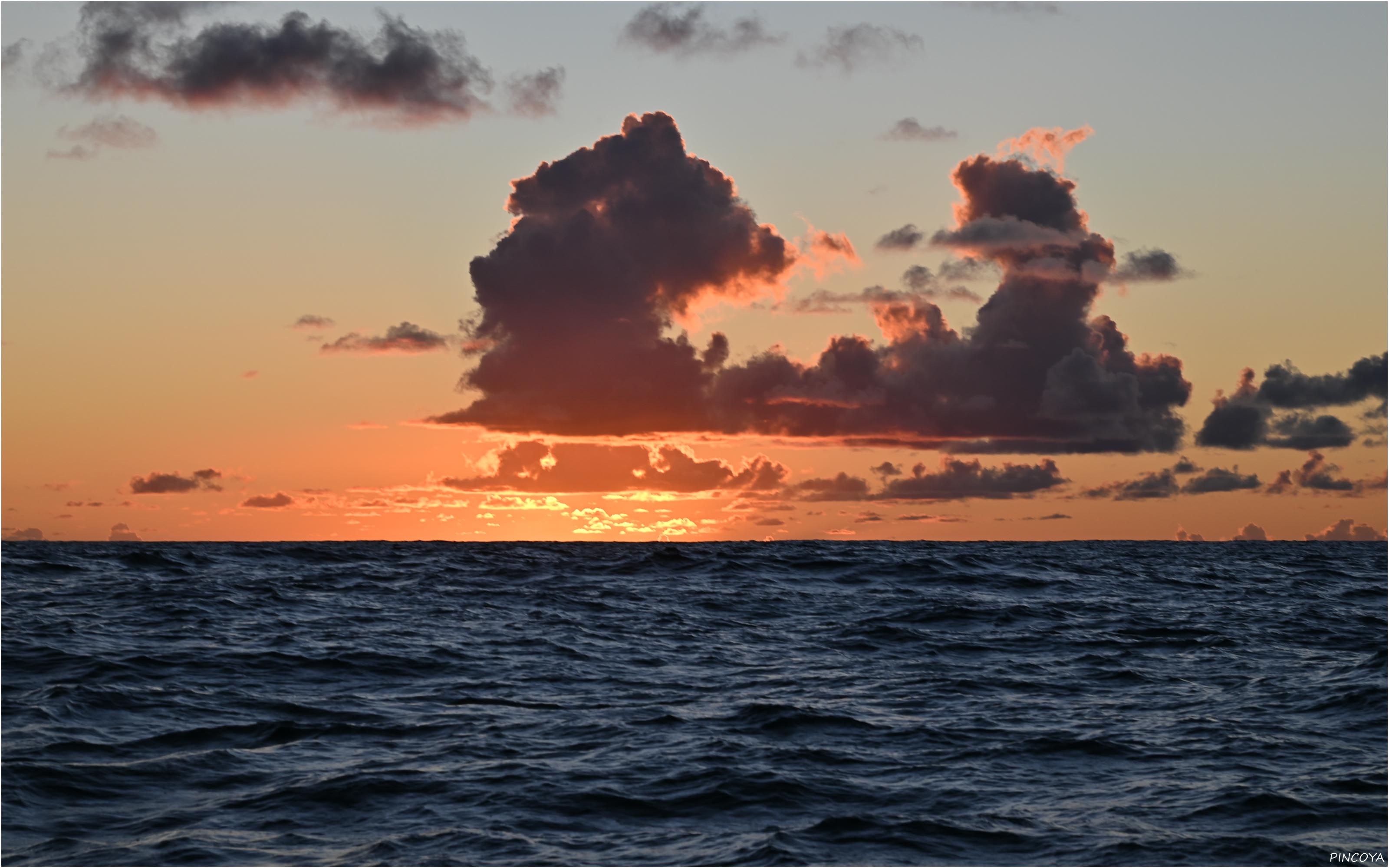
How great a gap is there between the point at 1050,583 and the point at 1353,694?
25.4m

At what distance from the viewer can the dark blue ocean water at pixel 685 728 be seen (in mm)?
17234

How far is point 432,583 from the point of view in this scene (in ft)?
166

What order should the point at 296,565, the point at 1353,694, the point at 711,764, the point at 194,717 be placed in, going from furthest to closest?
the point at 296,565 → the point at 1353,694 → the point at 194,717 → the point at 711,764

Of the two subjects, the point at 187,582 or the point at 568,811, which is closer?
the point at 568,811

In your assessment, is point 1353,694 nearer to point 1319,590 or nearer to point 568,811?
point 568,811

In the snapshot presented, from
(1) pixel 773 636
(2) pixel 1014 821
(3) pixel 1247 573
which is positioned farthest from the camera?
(3) pixel 1247 573

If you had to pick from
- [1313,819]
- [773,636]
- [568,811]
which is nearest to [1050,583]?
[773,636]

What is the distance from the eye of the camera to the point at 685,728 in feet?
76.7

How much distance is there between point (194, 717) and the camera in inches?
941

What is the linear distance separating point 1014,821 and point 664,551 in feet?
171

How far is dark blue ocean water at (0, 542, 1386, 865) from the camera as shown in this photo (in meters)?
17.2

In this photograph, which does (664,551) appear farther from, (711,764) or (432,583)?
(711,764)

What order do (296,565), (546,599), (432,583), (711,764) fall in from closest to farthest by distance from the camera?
(711,764) → (546,599) → (432,583) → (296,565)

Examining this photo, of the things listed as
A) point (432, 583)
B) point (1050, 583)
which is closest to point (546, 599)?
point (432, 583)
